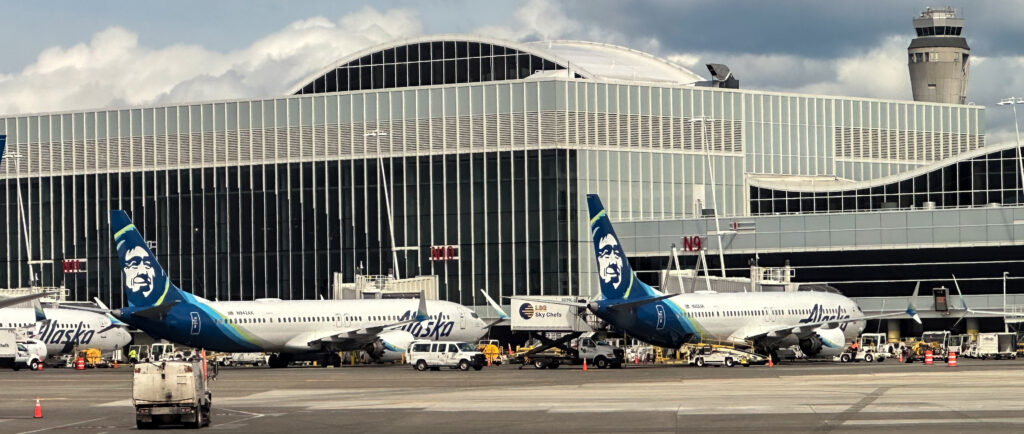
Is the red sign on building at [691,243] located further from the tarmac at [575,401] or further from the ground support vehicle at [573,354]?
the tarmac at [575,401]

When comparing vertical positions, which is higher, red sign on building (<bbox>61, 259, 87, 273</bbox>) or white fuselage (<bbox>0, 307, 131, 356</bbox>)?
red sign on building (<bbox>61, 259, 87, 273</bbox>)

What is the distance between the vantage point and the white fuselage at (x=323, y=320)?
8944cm

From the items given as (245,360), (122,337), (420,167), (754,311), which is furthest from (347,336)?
(420,167)

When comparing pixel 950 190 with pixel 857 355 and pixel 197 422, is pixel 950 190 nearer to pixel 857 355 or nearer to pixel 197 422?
pixel 857 355

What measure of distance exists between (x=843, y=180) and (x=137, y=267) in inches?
2948

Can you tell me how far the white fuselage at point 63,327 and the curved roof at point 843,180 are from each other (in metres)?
56.4

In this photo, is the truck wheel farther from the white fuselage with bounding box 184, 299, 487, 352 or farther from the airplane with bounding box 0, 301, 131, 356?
the airplane with bounding box 0, 301, 131, 356

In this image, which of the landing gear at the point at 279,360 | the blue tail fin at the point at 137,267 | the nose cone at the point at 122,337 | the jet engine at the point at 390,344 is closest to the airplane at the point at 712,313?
the jet engine at the point at 390,344

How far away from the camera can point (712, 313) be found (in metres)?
88.7

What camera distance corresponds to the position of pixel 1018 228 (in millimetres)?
114188

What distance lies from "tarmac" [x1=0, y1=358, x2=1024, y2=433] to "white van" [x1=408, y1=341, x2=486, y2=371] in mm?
6391

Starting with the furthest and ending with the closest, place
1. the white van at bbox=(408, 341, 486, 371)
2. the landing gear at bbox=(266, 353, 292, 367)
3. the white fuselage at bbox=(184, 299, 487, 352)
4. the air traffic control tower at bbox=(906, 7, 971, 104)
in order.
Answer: the air traffic control tower at bbox=(906, 7, 971, 104) < the landing gear at bbox=(266, 353, 292, 367) < the white fuselage at bbox=(184, 299, 487, 352) < the white van at bbox=(408, 341, 486, 371)

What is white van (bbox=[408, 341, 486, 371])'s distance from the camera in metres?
85.8

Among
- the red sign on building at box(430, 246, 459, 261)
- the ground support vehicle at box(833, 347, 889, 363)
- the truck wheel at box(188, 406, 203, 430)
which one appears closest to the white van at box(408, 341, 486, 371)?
the ground support vehicle at box(833, 347, 889, 363)
